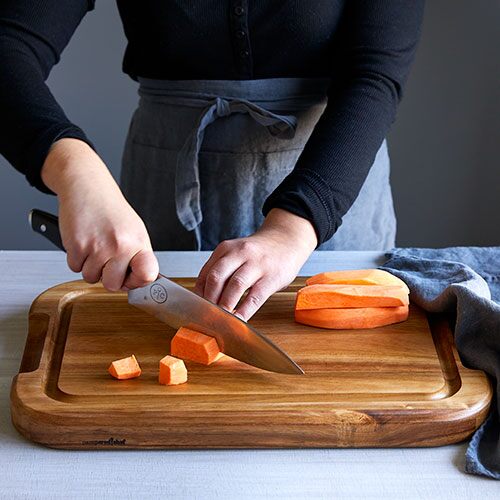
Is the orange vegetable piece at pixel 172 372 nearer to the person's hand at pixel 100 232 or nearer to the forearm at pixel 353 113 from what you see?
the person's hand at pixel 100 232

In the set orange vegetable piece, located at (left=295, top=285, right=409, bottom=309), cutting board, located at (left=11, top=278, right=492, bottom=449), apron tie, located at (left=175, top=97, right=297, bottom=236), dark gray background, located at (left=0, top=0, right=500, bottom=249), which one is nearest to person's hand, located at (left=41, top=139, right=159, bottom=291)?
cutting board, located at (left=11, top=278, right=492, bottom=449)

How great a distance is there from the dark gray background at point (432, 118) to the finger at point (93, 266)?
1.38m

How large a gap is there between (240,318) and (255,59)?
57cm

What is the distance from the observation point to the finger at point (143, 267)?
119cm

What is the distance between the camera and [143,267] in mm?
1186

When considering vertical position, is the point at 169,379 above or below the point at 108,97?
above

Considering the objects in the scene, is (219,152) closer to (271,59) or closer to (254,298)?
(271,59)

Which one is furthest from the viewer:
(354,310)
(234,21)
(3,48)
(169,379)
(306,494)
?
(234,21)

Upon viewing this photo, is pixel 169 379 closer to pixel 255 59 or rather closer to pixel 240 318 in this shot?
pixel 240 318

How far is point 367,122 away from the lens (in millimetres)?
1431

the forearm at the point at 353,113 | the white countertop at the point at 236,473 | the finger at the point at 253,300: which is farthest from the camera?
the forearm at the point at 353,113

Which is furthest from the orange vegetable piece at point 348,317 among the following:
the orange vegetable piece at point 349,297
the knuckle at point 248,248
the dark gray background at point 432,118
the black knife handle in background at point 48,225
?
the dark gray background at point 432,118

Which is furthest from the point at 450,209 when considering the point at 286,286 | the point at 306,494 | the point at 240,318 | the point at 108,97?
the point at 306,494

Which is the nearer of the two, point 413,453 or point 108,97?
point 413,453
